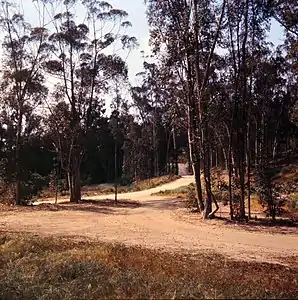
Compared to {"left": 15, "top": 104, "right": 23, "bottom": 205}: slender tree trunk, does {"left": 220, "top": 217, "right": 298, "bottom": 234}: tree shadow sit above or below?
below

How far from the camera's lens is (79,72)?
2980 centimetres

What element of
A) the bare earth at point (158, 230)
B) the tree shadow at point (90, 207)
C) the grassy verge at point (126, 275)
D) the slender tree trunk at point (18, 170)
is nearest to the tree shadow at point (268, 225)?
the bare earth at point (158, 230)

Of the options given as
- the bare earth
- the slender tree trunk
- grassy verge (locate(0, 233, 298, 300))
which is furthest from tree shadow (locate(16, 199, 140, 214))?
grassy verge (locate(0, 233, 298, 300))

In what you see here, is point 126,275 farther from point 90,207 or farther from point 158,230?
point 90,207

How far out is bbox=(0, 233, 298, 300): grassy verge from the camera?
7.20 metres

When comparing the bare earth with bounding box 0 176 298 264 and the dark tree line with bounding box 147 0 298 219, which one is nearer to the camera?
the bare earth with bounding box 0 176 298 264

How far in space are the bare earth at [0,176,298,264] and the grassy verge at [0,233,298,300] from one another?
1600 millimetres

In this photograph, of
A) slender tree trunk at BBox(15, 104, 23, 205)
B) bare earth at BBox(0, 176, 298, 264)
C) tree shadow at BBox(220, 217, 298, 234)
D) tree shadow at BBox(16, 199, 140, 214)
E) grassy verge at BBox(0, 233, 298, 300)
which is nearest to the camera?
grassy verge at BBox(0, 233, 298, 300)

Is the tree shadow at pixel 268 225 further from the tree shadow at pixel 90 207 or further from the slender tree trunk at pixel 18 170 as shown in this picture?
the slender tree trunk at pixel 18 170

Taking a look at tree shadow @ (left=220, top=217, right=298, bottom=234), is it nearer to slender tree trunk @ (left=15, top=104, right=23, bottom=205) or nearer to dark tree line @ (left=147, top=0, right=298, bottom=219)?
dark tree line @ (left=147, top=0, right=298, bottom=219)

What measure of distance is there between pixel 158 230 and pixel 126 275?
8.18 m

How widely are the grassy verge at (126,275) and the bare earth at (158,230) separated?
5.25 ft

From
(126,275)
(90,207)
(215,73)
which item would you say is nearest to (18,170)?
(90,207)

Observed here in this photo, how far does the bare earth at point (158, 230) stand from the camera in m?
12.8
